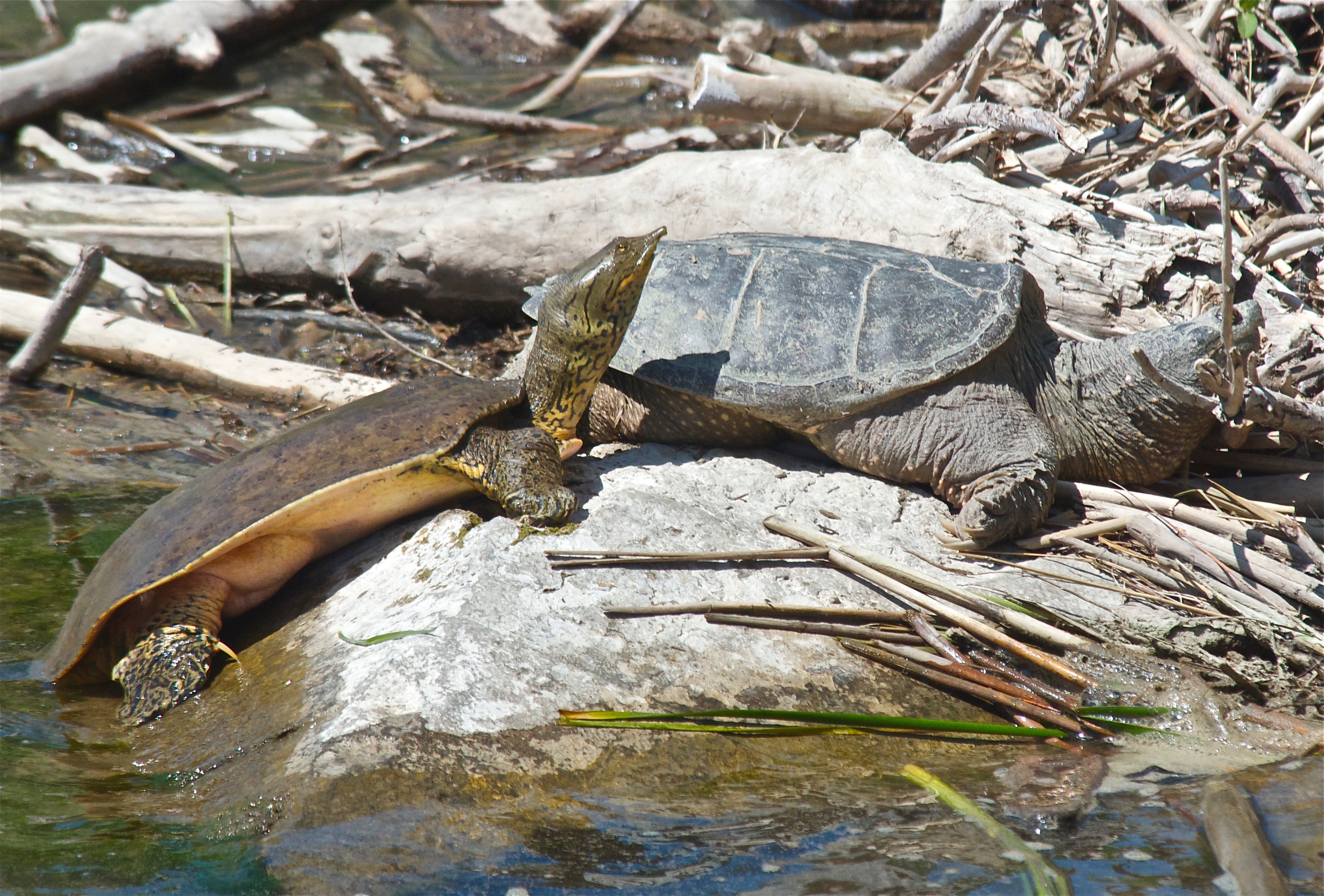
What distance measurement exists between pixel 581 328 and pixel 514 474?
1.79 ft

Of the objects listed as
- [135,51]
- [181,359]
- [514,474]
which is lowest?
[181,359]

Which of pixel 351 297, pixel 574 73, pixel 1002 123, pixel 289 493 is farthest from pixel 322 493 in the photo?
pixel 574 73

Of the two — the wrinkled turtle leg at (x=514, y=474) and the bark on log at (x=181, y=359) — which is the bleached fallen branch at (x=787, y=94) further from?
the wrinkled turtle leg at (x=514, y=474)

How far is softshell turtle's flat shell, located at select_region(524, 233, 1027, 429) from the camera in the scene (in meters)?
3.21

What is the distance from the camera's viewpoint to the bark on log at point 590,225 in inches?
150

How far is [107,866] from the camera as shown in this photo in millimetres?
2107

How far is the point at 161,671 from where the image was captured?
2.82m

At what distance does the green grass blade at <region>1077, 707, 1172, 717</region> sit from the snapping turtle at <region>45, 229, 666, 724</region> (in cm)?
160

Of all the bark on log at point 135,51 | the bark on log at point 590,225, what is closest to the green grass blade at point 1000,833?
the bark on log at point 590,225

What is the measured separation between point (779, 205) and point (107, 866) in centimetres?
370

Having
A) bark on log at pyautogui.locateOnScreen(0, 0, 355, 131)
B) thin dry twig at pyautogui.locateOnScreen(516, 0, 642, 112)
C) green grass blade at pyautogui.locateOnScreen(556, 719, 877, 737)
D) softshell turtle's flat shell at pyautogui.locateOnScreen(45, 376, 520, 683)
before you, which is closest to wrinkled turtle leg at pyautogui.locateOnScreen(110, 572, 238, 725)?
softshell turtle's flat shell at pyautogui.locateOnScreen(45, 376, 520, 683)

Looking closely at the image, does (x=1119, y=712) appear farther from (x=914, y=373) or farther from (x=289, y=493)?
(x=289, y=493)

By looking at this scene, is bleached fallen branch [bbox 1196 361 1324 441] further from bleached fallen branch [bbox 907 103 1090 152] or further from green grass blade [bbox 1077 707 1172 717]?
bleached fallen branch [bbox 907 103 1090 152]

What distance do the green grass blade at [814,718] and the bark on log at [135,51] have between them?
7.62 meters
